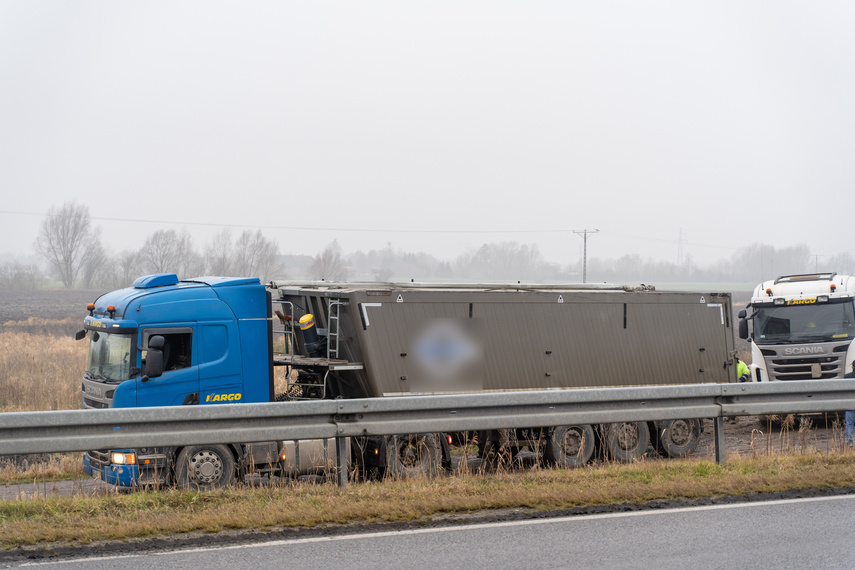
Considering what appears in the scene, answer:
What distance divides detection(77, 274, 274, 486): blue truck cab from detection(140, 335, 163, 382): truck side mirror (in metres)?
0.01

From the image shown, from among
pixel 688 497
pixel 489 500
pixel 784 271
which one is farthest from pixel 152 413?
pixel 784 271

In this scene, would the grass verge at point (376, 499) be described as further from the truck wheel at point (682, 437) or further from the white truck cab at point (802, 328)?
the white truck cab at point (802, 328)

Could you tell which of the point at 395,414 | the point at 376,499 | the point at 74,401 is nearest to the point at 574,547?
the point at 376,499

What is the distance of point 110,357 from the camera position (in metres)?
9.59

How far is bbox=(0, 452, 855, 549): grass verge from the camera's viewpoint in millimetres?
6074

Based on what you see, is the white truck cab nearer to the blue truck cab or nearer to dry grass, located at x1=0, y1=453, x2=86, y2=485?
the blue truck cab

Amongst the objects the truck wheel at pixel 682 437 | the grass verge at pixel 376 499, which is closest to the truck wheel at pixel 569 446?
the truck wheel at pixel 682 437

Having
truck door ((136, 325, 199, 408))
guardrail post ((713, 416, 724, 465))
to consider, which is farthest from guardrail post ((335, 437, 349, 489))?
guardrail post ((713, 416, 724, 465))

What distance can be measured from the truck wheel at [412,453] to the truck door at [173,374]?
2.48 metres

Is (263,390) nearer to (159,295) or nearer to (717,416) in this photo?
(159,295)

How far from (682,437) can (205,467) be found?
7288 millimetres

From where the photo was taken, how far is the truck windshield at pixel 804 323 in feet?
53.3

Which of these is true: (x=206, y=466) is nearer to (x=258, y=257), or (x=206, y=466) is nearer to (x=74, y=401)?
(x=74, y=401)

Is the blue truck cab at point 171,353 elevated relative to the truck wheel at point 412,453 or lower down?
elevated
